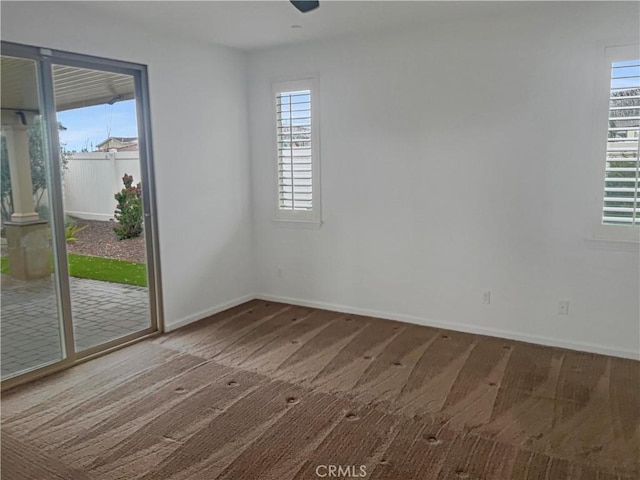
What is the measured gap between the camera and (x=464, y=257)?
4.29m

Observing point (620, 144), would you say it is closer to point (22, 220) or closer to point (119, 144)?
point (119, 144)

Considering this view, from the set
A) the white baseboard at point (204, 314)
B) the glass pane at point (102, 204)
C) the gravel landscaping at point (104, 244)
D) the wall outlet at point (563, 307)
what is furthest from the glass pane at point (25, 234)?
the wall outlet at point (563, 307)

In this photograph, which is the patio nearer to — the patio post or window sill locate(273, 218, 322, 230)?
the patio post

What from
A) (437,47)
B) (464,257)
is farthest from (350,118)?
(464,257)

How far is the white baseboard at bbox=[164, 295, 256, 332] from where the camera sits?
4.53m

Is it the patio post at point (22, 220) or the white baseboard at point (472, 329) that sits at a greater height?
the patio post at point (22, 220)

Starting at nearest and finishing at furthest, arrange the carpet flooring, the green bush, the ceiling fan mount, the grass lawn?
the carpet flooring
the ceiling fan mount
the grass lawn
the green bush

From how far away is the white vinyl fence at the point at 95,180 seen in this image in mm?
3752

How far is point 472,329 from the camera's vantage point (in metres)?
4.33

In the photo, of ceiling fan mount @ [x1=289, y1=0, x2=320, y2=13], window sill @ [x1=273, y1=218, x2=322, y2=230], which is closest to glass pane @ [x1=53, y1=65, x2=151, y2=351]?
window sill @ [x1=273, y1=218, x2=322, y2=230]

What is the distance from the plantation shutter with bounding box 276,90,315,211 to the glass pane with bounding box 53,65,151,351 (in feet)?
4.91

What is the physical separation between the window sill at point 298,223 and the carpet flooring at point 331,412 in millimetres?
1271

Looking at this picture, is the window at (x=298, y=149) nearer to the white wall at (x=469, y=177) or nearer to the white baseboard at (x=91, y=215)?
the white wall at (x=469, y=177)

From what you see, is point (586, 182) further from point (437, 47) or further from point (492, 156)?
point (437, 47)
